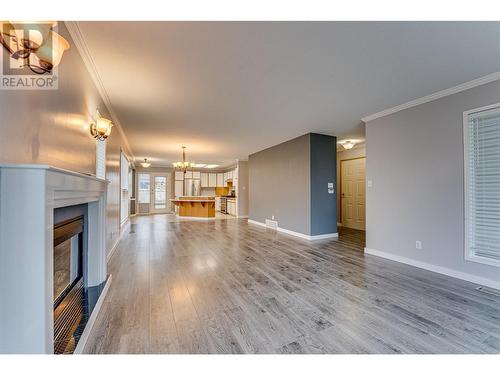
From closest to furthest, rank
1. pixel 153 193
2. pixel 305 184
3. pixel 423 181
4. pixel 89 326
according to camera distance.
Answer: pixel 89 326, pixel 423 181, pixel 305 184, pixel 153 193

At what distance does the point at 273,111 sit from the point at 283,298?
3.00 meters

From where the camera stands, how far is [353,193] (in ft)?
22.7

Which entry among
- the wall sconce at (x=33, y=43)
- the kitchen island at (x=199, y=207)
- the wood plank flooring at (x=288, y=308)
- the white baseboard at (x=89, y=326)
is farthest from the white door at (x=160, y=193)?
the wall sconce at (x=33, y=43)

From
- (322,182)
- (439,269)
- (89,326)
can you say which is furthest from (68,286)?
(322,182)

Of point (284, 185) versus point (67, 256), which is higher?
point (284, 185)

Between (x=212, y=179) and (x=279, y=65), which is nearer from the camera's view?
(x=279, y=65)

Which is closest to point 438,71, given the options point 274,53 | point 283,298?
point 274,53

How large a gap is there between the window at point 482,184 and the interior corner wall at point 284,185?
287 cm

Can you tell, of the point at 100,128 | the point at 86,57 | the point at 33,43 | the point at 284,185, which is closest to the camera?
the point at 33,43

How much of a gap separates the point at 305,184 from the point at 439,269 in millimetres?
2994

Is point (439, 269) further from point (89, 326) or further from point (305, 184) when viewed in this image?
point (89, 326)

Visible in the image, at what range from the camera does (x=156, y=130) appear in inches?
201

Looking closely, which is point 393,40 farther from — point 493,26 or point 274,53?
point 274,53

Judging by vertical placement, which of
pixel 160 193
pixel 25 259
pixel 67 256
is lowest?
pixel 67 256
